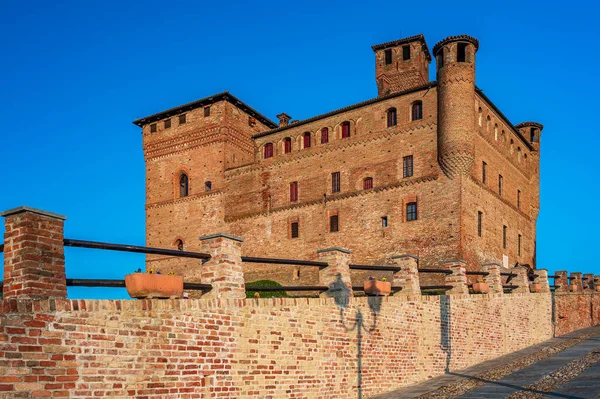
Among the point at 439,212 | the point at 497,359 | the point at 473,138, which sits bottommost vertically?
the point at 497,359

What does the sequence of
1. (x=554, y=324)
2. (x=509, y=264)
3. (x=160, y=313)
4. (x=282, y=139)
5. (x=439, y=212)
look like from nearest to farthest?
1. (x=160, y=313)
2. (x=554, y=324)
3. (x=439, y=212)
4. (x=509, y=264)
5. (x=282, y=139)

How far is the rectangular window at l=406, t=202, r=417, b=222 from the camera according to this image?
31000 millimetres

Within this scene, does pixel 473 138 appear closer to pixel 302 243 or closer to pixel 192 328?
pixel 302 243

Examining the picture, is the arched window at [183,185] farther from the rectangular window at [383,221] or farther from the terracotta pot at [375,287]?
the terracotta pot at [375,287]

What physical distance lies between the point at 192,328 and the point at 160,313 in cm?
60

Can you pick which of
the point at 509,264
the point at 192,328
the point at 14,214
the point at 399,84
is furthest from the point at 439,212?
the point at 14,214

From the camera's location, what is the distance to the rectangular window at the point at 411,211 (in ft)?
102

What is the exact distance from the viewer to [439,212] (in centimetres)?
2991

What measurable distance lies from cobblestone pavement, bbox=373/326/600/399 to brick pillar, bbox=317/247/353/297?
7.78 feet

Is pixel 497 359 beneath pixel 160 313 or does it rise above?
beneath

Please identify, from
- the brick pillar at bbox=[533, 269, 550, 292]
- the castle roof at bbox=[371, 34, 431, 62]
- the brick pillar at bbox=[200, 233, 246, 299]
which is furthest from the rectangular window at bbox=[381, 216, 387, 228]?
the brick pillar at bbox=[200, 233, 246, 299]

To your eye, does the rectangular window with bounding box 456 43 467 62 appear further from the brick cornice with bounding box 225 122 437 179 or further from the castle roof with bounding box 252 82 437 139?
the brick cornice with bounding box 225 122 437 179

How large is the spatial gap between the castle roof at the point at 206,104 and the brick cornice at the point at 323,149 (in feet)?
13.9

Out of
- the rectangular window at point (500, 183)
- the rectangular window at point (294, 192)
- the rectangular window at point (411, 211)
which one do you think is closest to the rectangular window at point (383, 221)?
the rectangular window at point (411, 211)
